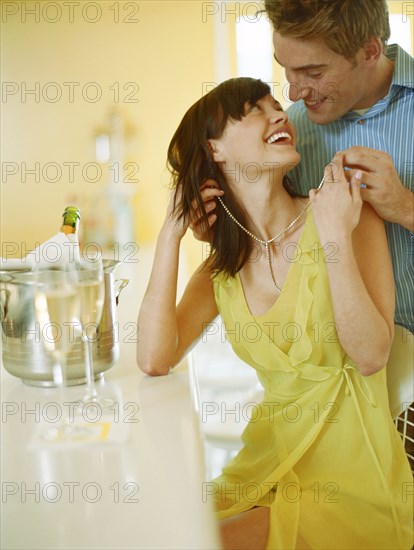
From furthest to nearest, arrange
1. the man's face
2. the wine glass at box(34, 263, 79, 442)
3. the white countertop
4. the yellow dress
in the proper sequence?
1. the man's face
2. the yellow dress
3. the wine glass at box(34, 263, 79, 442)
4. the white countertop

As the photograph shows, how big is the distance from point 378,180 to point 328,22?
0.39m

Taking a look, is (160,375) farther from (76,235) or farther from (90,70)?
(90,70)

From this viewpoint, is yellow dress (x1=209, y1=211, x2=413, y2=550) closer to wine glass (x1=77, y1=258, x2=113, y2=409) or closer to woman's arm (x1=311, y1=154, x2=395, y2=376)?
woman's arm (x1=311, y1=154, x2=395, y2=376)

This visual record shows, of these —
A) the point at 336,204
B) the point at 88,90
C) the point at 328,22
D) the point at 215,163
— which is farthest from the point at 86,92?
the point at 336,204

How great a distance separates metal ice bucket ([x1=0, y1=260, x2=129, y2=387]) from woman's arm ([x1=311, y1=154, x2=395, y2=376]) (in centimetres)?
33

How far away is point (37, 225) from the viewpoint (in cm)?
361

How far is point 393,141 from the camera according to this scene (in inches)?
52.5

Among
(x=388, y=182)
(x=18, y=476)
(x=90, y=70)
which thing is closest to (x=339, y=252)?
(x=388, y=182)

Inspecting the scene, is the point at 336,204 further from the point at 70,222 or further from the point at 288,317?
the point at 70,222

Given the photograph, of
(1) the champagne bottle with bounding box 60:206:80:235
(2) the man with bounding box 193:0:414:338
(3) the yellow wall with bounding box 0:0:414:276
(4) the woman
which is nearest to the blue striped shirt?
(2) the man with bounding box 193:0:414:338

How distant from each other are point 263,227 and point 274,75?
9.36 ft

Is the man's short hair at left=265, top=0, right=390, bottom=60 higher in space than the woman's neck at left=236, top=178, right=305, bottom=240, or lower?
higher

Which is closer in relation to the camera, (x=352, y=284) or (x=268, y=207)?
(x=352, y=284)

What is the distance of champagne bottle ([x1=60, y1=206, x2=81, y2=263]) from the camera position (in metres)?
0.89
